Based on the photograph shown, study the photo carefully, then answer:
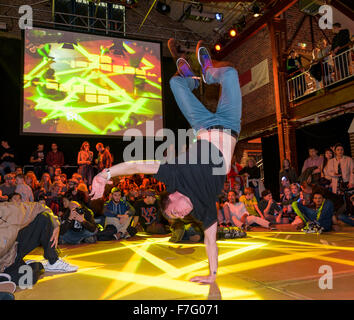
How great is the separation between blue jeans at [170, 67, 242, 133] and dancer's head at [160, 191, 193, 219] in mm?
621

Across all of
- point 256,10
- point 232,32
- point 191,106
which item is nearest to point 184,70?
point 191,106

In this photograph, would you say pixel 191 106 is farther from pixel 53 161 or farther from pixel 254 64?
pixel 254 64

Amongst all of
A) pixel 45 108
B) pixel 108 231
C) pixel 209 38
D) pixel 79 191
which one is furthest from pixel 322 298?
pixel 209 38

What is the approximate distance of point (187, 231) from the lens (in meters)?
4.68

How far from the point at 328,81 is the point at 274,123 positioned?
6.60ft

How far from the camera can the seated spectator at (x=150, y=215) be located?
582 centimetres

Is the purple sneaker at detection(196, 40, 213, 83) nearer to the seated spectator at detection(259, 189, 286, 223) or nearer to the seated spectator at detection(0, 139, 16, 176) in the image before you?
the seated spectator at detection(259, 189, 286, 223)

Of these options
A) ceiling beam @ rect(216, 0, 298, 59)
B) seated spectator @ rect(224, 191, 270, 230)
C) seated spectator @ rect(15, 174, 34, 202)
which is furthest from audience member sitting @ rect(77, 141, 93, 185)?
ceiling beam @ rect(216, 0, 298, 59)

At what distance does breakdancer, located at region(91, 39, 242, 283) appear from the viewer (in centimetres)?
203

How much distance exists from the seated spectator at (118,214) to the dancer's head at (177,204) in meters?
3.09

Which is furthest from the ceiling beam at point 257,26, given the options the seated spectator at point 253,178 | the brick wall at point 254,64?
the seated spectator at point 253,178

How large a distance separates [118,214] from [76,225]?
764mm

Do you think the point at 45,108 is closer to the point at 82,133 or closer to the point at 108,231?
the point at 82,133

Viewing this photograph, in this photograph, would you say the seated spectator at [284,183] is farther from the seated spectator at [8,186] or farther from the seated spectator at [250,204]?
the seated spectator at [8,186]
